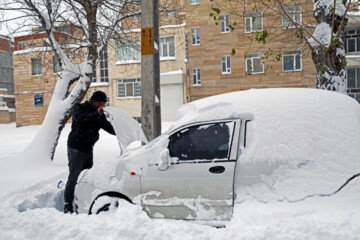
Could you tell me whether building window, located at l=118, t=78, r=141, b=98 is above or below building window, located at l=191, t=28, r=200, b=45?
below

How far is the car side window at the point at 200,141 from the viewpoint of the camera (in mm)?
3470

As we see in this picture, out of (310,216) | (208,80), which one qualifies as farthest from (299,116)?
(208,80)

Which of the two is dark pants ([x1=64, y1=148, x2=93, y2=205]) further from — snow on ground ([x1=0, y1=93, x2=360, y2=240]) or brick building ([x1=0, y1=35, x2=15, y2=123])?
brick building ([x1=0, y1=35, x2=15, y2=123])

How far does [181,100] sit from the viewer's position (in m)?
24.1

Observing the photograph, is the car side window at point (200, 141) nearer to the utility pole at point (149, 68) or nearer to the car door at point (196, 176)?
the car door at point (196, 176)

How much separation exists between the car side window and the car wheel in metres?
0.90

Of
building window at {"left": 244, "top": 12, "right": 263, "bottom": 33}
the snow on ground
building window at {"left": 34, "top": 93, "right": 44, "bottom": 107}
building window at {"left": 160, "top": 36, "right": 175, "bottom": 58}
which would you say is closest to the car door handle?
the snow on ground

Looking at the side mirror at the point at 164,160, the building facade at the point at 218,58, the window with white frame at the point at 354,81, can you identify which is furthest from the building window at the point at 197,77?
the side mirror at the point at 164,160

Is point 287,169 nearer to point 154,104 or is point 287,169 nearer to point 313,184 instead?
point 313,184

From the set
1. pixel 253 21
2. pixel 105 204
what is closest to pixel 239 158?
pixel 105 204

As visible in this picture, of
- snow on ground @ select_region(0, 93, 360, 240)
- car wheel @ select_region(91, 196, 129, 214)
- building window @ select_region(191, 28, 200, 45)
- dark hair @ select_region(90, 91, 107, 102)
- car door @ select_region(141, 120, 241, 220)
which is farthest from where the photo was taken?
building window @ select_region(191, 28, 200, 45)

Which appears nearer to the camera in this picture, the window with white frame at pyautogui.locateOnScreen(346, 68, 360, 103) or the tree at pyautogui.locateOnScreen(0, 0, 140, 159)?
the tree at pyautogui.locateOnScreen(0, 0, 140, 159)

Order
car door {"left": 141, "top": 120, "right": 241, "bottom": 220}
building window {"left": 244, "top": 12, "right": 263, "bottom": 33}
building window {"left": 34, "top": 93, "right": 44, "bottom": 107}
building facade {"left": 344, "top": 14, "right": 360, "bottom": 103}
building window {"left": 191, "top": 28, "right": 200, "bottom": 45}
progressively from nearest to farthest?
car door {"left": 141, "top": 120, "right": 241, "bottom": 220}, building window {"left": 244, "top": 12, "right": 263, "bottom": 33}, building facade {"left": 344, "top": 14, "right": 360, "bottom": 103}, building window {"left": 191, "top": 28, "right": 200, "bottom": 45}, building window {"left": 34, "top": 93, "right": 44, "bottom": 107}

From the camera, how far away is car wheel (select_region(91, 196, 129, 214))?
12.0 ft
